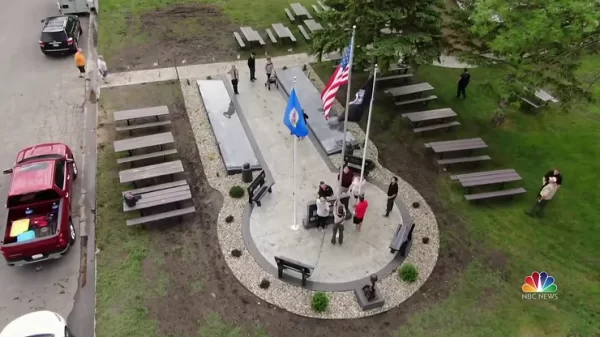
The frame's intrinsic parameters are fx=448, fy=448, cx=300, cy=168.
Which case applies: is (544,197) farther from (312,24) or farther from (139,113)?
(312,24)

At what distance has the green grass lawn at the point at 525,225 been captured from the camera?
37.7 feet

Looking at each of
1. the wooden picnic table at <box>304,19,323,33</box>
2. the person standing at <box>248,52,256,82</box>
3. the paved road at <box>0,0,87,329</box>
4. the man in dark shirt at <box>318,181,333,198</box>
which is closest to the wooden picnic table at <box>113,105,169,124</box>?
the paved road at <box>0,0,87,329</box>

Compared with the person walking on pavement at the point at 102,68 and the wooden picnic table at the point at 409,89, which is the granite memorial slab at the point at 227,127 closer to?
the person walking on pavement at the point at 102,68

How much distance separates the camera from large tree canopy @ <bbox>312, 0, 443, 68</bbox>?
15484 millimetres

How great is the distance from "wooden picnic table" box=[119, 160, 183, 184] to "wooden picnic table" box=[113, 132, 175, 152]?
98cm

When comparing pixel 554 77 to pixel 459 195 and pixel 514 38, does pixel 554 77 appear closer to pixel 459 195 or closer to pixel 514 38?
pixel 514 38

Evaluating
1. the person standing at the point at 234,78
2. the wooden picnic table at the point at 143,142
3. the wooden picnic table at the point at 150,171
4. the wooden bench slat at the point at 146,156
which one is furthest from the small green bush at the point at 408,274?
the person standing at the point at 234,78

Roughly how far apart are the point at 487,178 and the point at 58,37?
65.4 ft

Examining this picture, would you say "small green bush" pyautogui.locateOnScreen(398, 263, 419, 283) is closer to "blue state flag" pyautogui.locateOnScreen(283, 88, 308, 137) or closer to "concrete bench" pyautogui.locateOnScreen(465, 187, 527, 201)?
"concrete bench" pyautogui.locateOnScreen(465, 187, 527, 201)

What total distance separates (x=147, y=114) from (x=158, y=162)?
2.38 meters

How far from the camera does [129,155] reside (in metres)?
15.9

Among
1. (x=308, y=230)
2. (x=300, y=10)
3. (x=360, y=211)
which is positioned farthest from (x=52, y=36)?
(x=360, y=211)

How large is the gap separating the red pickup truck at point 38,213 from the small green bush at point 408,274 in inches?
371

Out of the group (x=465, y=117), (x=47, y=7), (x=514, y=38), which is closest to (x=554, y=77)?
(x=514, y=38)
